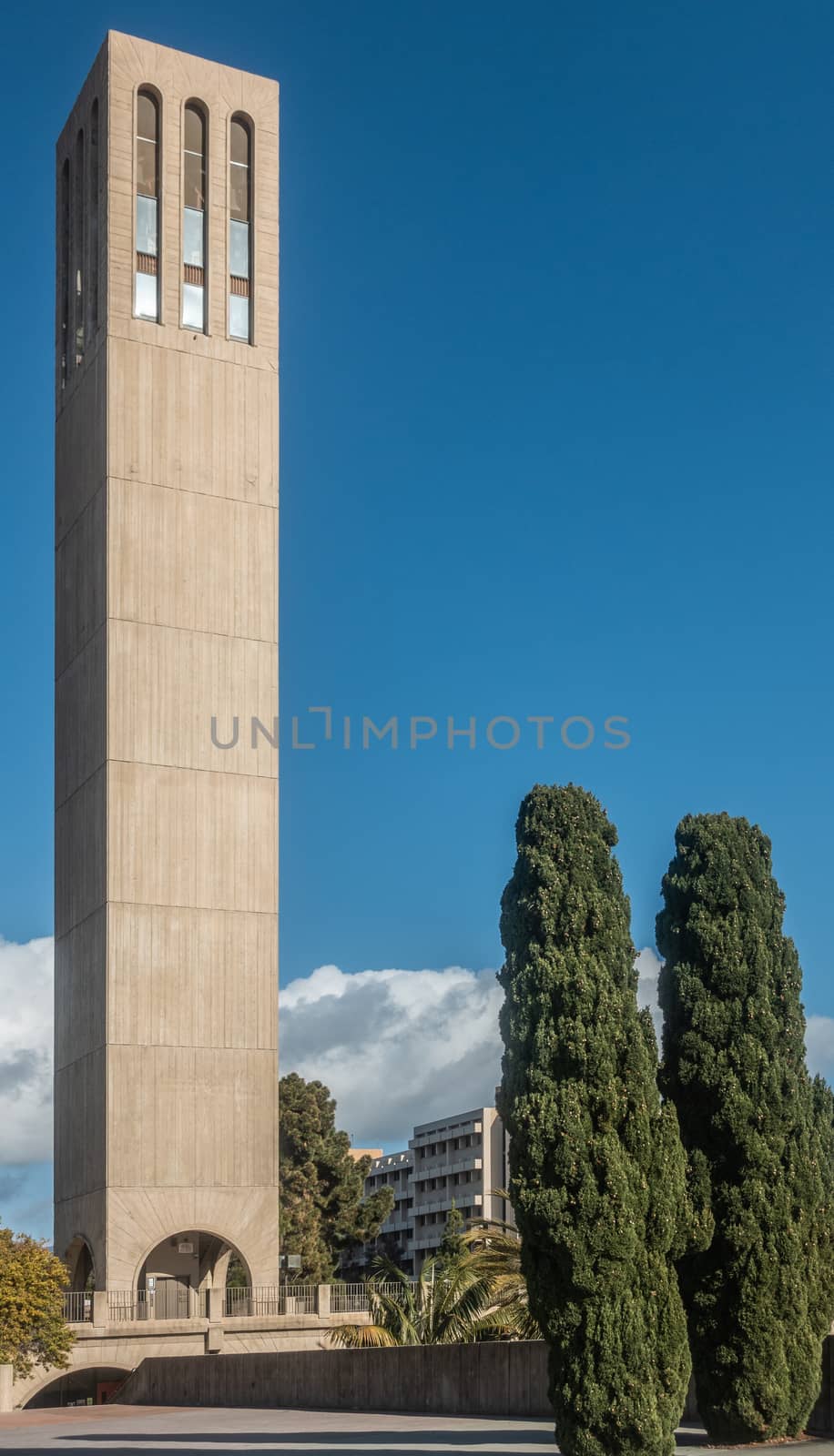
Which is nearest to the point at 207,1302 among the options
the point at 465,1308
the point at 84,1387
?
the point at 84,1387

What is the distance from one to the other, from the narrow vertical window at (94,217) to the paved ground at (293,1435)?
35456 mm

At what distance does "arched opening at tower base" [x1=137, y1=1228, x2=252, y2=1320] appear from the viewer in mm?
45812

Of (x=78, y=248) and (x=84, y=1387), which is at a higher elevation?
(x=78, y=248)

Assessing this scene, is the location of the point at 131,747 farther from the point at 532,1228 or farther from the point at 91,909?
the point at 532,1228

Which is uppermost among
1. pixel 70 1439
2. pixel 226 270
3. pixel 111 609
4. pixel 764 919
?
pixel 226 270

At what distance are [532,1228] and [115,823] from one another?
35197mm

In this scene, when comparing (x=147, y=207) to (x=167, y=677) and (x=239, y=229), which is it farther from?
(x=167, y=677)

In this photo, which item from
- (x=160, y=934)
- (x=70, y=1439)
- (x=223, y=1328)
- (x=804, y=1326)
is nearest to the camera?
(x=804, y=1326)

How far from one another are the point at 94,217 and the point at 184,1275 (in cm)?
3242

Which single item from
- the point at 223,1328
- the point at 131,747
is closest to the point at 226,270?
the point at 131,747

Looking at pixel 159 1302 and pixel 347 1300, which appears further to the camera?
pixel 347 1300

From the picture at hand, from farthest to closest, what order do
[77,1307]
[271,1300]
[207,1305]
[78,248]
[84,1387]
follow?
1. [78,248]
2. [84,1387]
3. [271,1300]
4. [207,1305]
5. [77,1307]

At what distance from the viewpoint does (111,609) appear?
49.9 meters

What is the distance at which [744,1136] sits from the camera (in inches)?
631
